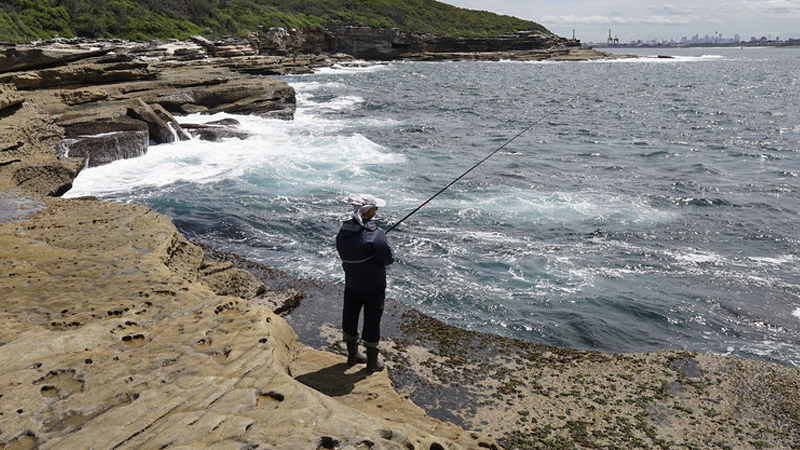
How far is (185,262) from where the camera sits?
8.36 metres

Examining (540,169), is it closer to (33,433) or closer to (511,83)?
(33,433)

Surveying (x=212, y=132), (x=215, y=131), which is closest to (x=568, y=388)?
(x=212, y=132)

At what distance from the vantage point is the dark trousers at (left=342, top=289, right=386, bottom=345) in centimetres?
584

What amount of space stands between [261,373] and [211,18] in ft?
283

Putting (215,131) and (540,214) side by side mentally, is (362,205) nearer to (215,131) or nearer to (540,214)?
(540,214)

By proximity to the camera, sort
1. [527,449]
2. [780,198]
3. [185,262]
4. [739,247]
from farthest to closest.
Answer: [780,198] → [739,247] → [185,262] → [527,449]

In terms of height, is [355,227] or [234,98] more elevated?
[234,98]

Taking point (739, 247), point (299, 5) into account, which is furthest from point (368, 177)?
point (299, 5)

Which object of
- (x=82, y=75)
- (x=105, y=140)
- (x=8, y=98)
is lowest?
(x=105, y=140)

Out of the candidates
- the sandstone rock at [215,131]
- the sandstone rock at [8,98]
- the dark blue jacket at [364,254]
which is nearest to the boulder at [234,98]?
the sandstone rock at [215,131]

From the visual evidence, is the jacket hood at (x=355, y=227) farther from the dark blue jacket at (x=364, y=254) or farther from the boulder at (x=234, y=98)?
Result: the boulder at (x=234, y=98)

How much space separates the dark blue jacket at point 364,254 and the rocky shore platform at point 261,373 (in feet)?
3.07

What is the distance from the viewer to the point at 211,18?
269 feet

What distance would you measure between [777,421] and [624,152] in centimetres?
1849
